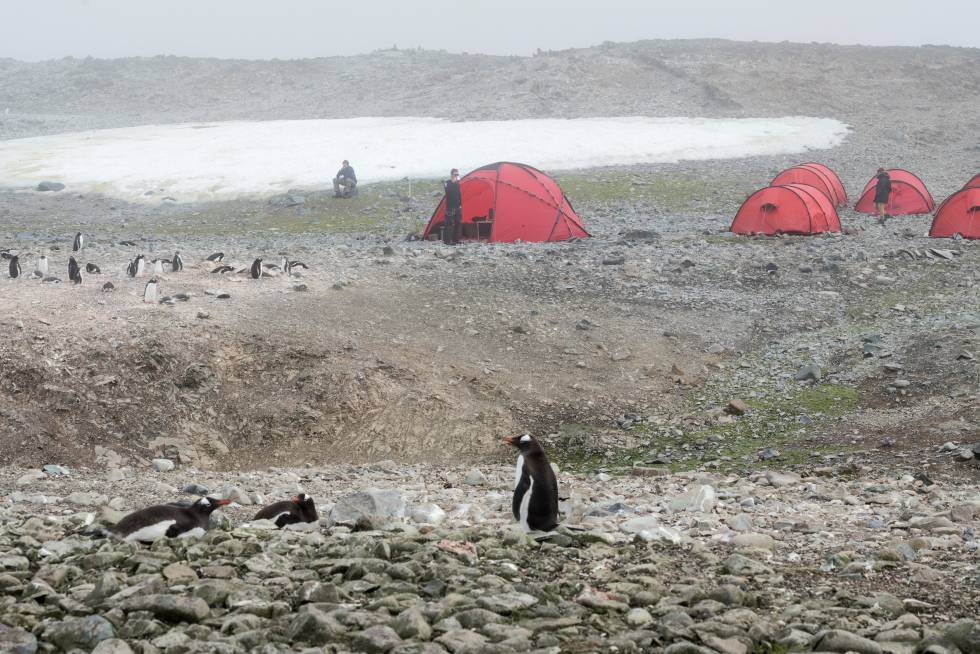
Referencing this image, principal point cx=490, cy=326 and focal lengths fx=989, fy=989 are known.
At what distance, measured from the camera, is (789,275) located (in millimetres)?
20219

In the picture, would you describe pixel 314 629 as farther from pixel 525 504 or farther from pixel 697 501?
pixel 697 501

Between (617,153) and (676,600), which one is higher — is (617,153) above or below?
above

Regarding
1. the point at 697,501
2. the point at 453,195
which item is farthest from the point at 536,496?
the point at 453,195

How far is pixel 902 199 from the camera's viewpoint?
29672mm

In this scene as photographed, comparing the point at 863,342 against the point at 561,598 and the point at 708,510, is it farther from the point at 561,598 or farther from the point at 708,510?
the point at 561,598

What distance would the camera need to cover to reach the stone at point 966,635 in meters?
5.38

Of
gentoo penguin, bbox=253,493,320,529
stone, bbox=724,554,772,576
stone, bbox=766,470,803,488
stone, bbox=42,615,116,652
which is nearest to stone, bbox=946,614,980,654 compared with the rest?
stone, bbox=724,554,772,576

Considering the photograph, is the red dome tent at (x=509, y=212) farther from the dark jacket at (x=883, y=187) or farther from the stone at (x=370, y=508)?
the stone at (x=370, y=508)

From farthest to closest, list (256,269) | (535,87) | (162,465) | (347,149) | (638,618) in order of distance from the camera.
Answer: (535,87), (347,149), (256,269), (162,465), (638,618)

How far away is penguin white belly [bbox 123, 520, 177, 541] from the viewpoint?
753 cm

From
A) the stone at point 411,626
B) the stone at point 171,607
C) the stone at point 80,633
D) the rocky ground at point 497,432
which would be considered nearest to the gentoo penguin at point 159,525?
the rocky ground at point 497,432

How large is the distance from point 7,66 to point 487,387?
6808 centimetres

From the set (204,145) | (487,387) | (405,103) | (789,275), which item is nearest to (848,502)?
(487,387)

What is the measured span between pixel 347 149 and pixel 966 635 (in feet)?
119
